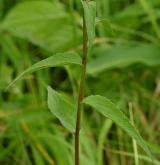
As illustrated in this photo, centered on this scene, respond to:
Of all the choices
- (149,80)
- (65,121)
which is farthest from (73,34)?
(65,121)

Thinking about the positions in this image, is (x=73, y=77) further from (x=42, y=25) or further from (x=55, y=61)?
(x=55, y=61)

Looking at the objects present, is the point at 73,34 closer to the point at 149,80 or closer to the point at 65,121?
the point at 149,80

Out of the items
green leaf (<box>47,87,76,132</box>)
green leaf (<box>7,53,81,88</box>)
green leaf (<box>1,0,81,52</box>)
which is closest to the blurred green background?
green leaf (<box>1,0,81,52</box>)

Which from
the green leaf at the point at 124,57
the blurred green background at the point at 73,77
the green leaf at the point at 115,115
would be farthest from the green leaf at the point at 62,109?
the green leaf at the point at 124,57

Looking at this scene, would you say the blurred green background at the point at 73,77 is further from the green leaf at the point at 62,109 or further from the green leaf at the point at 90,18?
the green leaf at the point at 90,18

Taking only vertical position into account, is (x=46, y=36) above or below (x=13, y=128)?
above

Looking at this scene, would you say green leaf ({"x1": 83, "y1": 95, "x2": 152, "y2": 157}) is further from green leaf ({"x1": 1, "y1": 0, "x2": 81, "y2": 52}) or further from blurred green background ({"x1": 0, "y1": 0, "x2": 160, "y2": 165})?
green leaf ({"x1": 1, "y1": 0, "x2": 81, "y2": 52})
